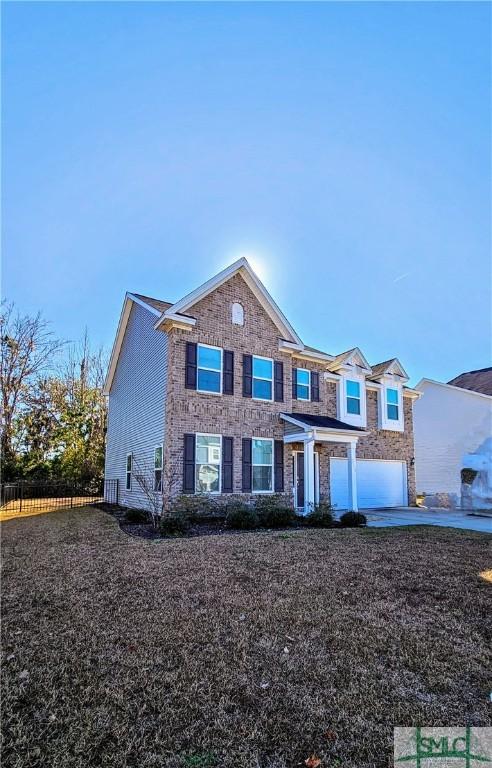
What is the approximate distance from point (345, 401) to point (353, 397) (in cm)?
56

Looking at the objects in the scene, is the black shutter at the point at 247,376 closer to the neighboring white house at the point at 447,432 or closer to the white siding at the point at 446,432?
the neighboring white house at the point at 447,432

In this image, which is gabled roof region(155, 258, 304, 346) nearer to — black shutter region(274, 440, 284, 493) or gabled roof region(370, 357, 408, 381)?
black shutter region(274, 440, 284, 493)

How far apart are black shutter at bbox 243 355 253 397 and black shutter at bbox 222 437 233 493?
170cm

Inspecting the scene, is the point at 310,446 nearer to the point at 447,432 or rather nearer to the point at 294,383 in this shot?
the point at 294,383

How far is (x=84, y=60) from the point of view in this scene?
901cm

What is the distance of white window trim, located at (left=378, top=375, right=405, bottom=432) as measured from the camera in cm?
1848

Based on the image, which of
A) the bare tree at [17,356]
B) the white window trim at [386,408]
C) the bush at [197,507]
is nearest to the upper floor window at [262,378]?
the bush at [197,507]

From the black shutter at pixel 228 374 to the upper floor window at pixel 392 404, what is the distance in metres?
8.61

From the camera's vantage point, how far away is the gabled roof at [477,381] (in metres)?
24.6

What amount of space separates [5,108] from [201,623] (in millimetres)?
8759

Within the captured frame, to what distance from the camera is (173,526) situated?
9969mm

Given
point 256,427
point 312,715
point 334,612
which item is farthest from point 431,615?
point 256,427

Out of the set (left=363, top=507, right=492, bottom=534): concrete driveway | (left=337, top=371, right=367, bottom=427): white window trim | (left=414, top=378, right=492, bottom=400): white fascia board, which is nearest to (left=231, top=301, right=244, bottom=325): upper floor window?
(left=337, top=371, right=367, bottom=427): white window trim

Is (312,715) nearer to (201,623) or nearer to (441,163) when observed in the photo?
(201,623)
